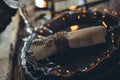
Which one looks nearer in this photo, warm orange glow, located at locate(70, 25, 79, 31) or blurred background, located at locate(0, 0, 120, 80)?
warm orange glow, located at locate(70, 25, 79, 31)

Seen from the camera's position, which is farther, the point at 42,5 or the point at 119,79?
the point at 42,5

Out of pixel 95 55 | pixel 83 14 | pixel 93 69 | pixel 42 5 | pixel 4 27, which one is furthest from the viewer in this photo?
pixel 42 5

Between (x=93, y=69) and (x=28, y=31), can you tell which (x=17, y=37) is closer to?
(x=28, y=31)

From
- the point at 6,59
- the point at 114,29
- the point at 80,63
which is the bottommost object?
the point at 6,59

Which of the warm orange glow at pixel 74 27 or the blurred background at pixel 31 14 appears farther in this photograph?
the blurred background at pixel 31 14

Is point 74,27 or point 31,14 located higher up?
point 74,27

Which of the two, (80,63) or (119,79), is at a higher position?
(80,63)

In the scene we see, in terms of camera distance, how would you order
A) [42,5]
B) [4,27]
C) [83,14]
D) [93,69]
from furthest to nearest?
[42,5] < [4,27] < [83,14] < [93,69]

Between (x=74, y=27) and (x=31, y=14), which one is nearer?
(x=74, y=27)

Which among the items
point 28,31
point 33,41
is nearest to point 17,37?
point 28,31
